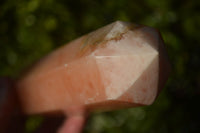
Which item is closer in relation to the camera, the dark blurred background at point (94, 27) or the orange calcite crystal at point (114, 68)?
the orange calcite crystal at point (114, 68)

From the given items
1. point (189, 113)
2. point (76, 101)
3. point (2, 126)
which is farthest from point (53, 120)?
point (189, 113)

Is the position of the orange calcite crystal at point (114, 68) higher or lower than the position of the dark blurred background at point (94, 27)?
higher

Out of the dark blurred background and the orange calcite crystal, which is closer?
the orange calcite crystal

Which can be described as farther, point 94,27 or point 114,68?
point 94,27

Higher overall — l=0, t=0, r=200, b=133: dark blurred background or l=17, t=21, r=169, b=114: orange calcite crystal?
l=17, t=21, r=169, b=114: orange calcite crystal
